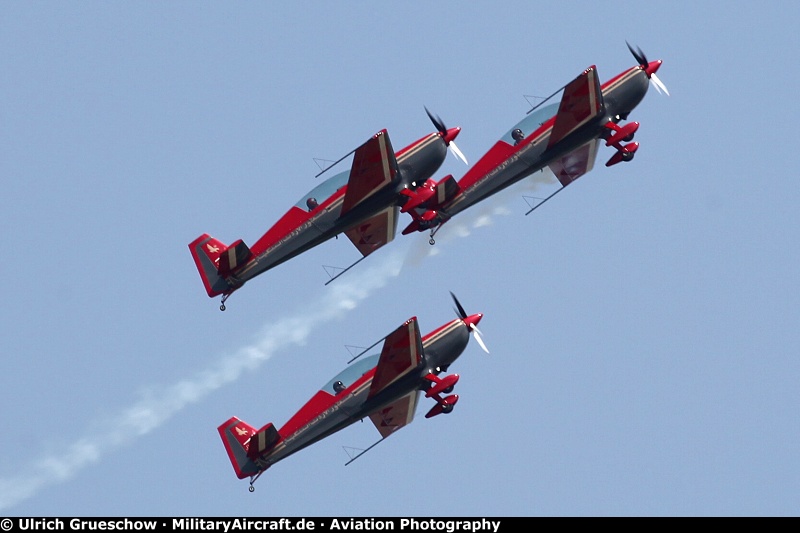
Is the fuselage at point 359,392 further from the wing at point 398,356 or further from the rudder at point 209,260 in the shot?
the rudder at point 209,260

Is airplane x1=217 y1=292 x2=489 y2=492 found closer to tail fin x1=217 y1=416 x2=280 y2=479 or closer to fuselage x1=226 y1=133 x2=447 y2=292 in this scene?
tail fin x1=217 y1=416 x2=280 y2=479

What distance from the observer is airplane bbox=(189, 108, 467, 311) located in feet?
224

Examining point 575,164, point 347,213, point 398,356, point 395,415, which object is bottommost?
point 395,415

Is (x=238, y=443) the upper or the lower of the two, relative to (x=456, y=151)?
lower

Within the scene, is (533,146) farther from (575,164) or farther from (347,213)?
(347,213)

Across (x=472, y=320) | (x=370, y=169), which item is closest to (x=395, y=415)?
(x=472, y=320)

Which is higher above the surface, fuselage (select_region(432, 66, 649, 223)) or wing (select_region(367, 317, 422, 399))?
fuselage (select_region(432, 66, 649, 223))

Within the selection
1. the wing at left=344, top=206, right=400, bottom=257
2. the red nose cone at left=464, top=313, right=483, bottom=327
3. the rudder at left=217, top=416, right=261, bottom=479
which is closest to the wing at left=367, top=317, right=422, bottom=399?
the red nose cone at left=464, top=313, right=483, bottom=327

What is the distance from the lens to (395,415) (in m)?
67.7

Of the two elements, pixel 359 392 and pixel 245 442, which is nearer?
pixel 359 392

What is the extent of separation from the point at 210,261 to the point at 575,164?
12.5 m
